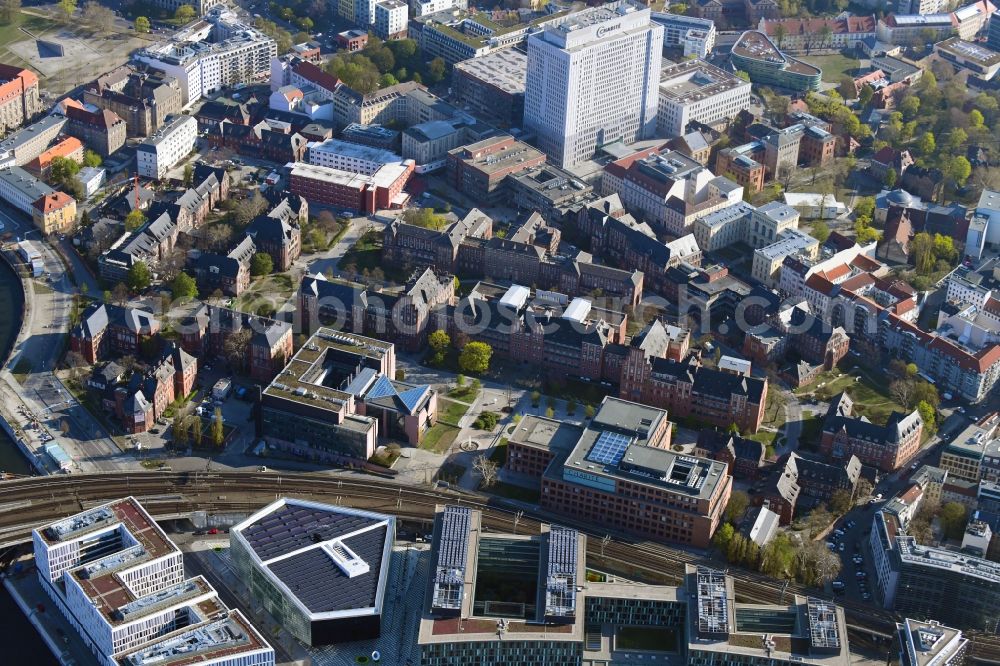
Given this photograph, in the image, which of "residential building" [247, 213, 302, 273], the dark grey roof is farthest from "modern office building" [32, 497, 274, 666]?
"residential building" [247, 213, 302, 273]

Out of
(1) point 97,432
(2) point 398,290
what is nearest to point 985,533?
Answer: (2) point 398,290

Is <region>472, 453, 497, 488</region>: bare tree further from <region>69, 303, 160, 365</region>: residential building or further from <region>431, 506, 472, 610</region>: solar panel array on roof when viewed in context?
<region>69, 303, 160, 365</region>: residential building

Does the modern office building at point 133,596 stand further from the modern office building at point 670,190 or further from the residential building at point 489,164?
the modern office building at point 670,190

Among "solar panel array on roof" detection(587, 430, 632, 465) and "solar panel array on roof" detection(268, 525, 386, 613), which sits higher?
"solar panel array on roof" detection(587, 430, 632, 465)

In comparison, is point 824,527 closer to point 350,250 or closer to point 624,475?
point 624,475

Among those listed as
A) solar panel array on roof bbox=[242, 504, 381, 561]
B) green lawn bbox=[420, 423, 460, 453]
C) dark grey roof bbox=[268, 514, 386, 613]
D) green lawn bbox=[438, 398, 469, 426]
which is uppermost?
solar panel array on roof bbox=[242, 504, 381, 561]

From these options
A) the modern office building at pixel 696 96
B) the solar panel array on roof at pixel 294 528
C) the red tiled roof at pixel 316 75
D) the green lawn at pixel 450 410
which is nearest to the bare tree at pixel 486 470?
the green lawn at pixel 450 410
